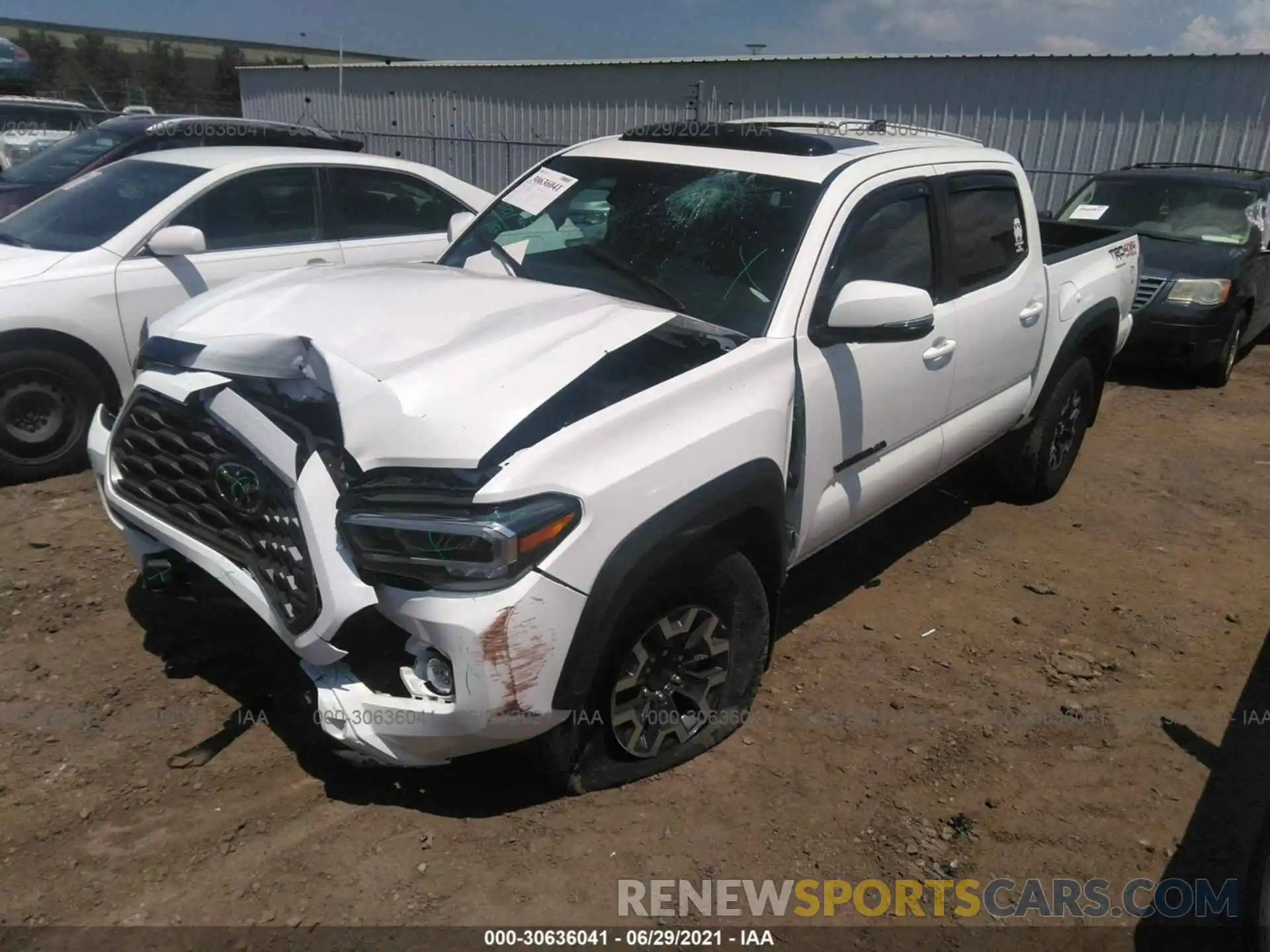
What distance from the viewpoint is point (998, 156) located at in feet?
14.8

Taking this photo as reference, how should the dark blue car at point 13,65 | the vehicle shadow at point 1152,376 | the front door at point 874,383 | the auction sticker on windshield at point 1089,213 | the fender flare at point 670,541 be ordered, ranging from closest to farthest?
the fender flare at point 670,541 < the front door at point 874,383 < the vehicle shadow at point 1152,376 < the auction sticker on windshield at point 1089,213 < the dark blue car at point 13,65

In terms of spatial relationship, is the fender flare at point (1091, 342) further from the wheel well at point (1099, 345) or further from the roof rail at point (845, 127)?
the roof rail at point (845, 127)

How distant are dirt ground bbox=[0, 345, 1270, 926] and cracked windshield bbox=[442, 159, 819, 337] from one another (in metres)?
1.50

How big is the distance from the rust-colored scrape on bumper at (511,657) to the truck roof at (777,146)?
200cm

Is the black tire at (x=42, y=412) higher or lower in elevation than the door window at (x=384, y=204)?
lower

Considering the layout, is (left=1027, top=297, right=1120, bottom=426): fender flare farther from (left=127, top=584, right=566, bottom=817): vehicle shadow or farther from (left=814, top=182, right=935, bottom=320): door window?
(left=127, top=584, right=566, bottom=817): vehicle shadow

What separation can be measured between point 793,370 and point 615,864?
1.59m

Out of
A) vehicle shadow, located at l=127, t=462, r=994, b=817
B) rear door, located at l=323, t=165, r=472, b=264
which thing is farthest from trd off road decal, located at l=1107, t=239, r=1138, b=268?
rear door, located at l=323, t=165, r=472, b=264

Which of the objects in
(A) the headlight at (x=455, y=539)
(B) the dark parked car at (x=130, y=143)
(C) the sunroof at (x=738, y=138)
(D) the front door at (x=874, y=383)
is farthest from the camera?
(B) the dark parked car at (x=130, y=143)

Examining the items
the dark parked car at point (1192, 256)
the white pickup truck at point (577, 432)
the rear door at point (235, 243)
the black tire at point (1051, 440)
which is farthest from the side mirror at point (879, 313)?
the dark parked car at point (1192, 256)

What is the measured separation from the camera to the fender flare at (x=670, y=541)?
242 cm

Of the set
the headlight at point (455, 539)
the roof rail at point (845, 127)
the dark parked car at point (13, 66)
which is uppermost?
the dark parked car at point (13, 66)

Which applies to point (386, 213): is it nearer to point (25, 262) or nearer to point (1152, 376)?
point (25, 262)

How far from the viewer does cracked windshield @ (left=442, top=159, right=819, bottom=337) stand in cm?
325
